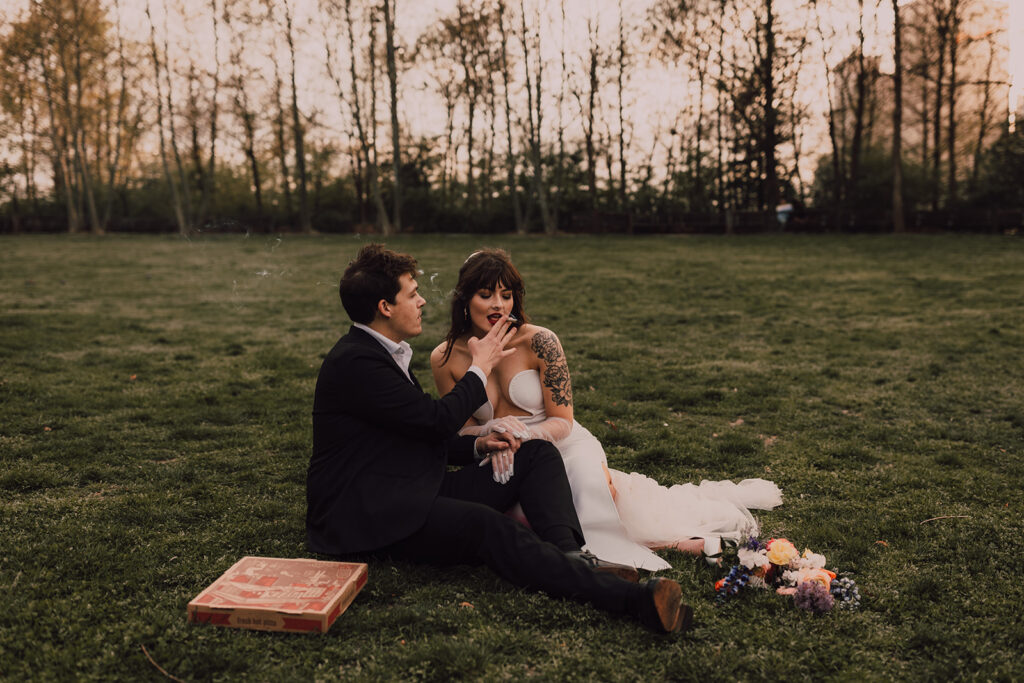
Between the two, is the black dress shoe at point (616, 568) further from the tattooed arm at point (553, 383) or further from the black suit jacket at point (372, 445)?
the tattooed arm at point (553, 383)

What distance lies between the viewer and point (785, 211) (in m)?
27.5

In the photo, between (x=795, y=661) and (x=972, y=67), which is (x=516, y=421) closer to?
(x=795, y=661)

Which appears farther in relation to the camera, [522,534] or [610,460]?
[610,460]

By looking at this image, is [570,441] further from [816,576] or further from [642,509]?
[816,576]

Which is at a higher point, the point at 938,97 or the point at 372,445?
the point at 938,97

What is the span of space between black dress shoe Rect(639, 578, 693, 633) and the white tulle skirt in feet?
2.03

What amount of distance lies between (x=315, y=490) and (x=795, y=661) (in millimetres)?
2294

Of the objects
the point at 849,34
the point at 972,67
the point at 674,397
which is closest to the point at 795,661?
the point at 674,397

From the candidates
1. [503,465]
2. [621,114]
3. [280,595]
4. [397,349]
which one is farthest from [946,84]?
[280,595]

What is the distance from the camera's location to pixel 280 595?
3338 millimetres

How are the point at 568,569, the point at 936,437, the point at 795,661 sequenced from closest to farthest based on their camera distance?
the point at 795,661 < the point at 568,569 < the point at 936,437

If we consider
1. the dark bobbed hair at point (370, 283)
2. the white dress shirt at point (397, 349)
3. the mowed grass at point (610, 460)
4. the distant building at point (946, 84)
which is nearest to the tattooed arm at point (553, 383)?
the white dress shirt at point (397, 349)

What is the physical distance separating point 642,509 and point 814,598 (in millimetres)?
1128

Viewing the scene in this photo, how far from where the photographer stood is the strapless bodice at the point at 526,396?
14.9 ft
